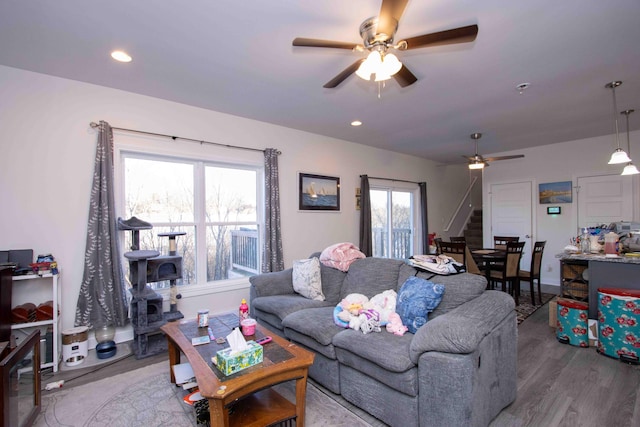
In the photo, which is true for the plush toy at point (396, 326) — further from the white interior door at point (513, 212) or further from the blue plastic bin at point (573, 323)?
the white interior door at point (513, 212)

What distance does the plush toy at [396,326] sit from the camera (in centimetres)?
220

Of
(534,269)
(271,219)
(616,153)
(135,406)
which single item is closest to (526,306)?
(534,269)

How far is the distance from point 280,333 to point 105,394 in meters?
1.42

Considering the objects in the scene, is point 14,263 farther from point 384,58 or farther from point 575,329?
point 575,329

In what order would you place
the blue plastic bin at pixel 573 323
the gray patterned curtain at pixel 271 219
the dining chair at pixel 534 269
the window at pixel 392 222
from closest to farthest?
the blue plastic bin at pixel 573 323, the gray patterned curtain at pixel 271 219, the dining chair at pixel 534 269, the window at pixel 392 222

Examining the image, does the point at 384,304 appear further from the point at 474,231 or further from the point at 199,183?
the point at 474,231

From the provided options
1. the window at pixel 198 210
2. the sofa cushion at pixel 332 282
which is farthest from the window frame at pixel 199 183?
the sofa cushion at pixel 332 282

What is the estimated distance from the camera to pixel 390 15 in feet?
5.38

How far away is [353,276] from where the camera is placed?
125 inches

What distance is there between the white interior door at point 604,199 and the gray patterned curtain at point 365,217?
379 centimetres

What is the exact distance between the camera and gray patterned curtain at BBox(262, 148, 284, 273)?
4.19 metres

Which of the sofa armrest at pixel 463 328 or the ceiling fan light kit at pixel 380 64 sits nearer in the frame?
the sofa armrest at pixel 463 328

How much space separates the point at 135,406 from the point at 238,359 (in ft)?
3.69

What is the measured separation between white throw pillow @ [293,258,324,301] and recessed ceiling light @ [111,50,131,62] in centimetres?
250
